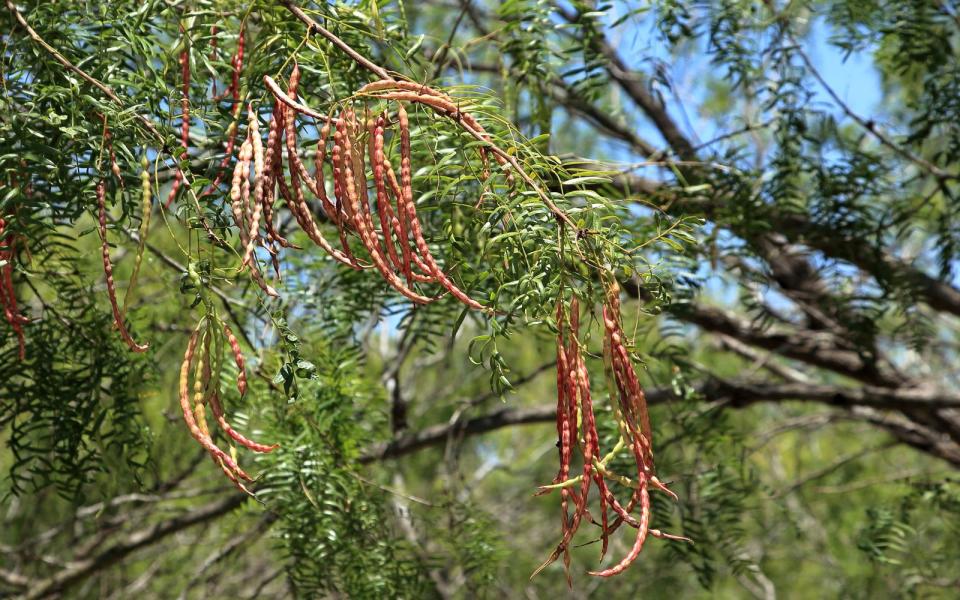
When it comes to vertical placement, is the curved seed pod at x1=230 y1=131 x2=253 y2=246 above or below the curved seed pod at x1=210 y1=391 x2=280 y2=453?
above

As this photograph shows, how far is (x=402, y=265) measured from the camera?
1.22 m

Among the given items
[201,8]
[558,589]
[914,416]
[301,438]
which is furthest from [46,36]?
[558,589]

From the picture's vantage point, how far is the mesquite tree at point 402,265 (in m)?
1.21

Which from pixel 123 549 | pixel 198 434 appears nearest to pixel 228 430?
pixel 198 434

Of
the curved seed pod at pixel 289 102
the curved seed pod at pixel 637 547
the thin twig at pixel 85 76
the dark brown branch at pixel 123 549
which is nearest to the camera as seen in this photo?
the curved seed pod at pixel 637 547

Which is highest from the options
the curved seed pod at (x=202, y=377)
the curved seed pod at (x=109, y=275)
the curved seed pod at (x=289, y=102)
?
the curved seed pod at (x=289, y=102)

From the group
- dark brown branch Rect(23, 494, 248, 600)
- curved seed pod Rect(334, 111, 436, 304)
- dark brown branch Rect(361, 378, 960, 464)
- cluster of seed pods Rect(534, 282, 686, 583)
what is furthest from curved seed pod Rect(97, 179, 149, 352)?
dark brown branch Rect(23, 494, 248, 600)

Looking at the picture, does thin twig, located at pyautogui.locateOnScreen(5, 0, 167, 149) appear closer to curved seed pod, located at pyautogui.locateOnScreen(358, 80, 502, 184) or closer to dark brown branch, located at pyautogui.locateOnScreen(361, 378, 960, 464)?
curved seed pod, located at pyautogui.locateOnScreen(358, 80, 502, 184)

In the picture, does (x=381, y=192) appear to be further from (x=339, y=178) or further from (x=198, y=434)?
(x=198, y=434)

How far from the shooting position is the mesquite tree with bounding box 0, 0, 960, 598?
121 cm

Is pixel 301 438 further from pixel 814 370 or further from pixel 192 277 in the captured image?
pixel 814 370

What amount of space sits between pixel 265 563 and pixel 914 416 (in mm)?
2808

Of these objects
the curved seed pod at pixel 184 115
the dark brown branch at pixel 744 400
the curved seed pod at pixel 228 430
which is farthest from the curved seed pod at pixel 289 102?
Answer: the dark brown branch at pixel 744 400

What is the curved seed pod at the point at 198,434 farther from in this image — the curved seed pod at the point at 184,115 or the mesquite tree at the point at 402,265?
the curved seed pod at the point at 184,115
